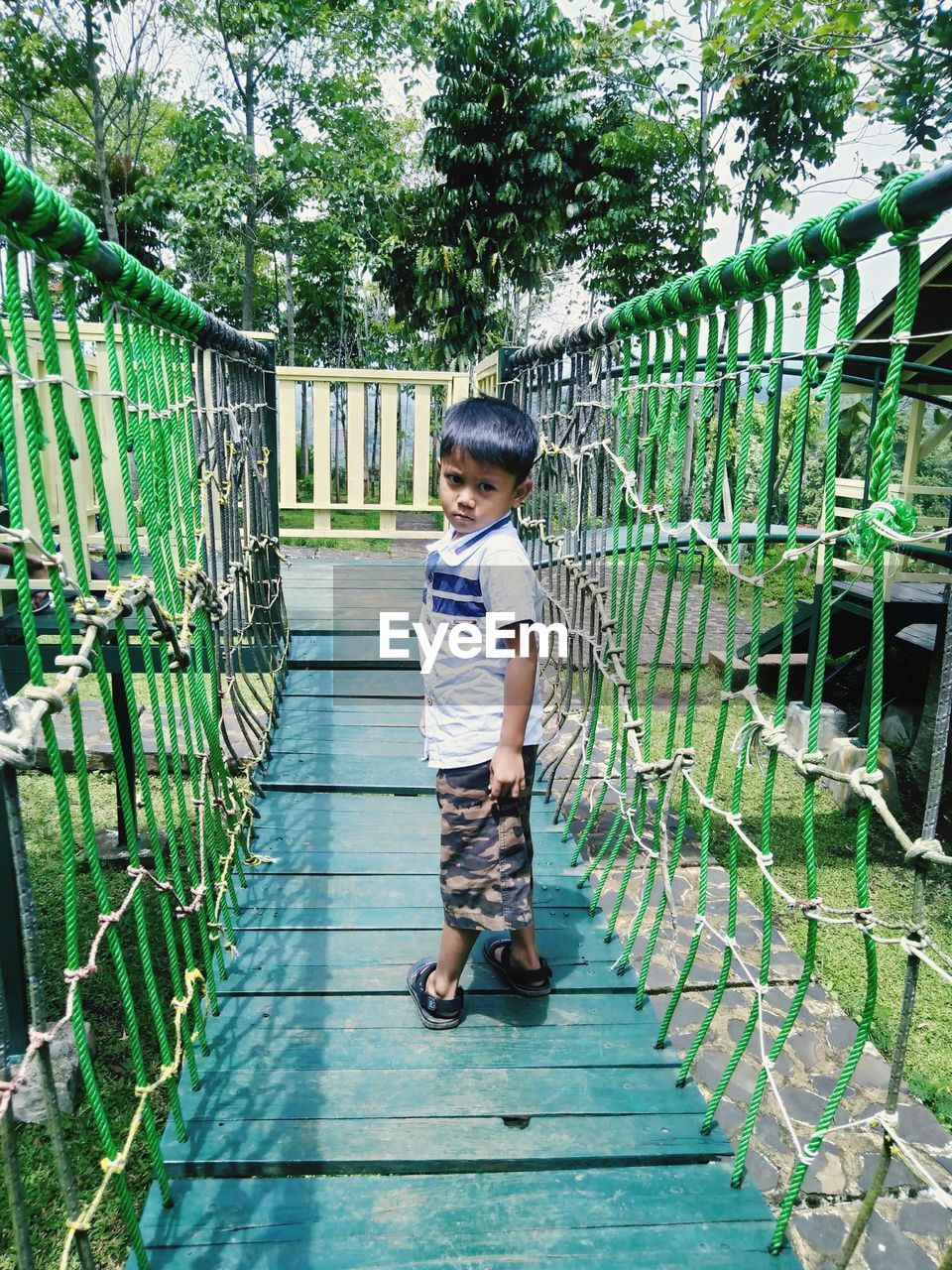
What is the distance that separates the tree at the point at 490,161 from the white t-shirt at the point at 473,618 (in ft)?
42.2

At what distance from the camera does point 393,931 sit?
2074 mm

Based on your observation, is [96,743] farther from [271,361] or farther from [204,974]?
A: [204,974]

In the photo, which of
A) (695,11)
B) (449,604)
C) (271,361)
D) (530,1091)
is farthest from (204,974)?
(695,11)

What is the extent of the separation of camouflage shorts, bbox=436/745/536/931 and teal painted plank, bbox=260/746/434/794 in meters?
0.93

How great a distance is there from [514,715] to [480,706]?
11cm

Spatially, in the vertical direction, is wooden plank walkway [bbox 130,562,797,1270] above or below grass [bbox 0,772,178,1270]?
above

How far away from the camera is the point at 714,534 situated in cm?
172

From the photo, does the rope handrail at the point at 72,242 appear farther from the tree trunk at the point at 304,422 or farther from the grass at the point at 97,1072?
the tree trunk at the point at 304,422

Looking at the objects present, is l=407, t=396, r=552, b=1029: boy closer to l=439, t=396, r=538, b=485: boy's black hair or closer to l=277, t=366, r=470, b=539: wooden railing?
l=439, t=396, r=538, b=485: boy's black hair

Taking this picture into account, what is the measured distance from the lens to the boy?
1730 mm

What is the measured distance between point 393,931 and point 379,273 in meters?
14.2

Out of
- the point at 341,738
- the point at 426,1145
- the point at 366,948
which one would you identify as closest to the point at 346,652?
the point at 341,738

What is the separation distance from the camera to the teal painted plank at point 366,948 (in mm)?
1961

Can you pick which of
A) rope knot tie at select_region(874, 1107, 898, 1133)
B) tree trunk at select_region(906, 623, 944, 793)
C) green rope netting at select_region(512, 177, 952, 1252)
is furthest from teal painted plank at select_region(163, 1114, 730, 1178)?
tree trunk at select_region(906, 623, 944, 793)
